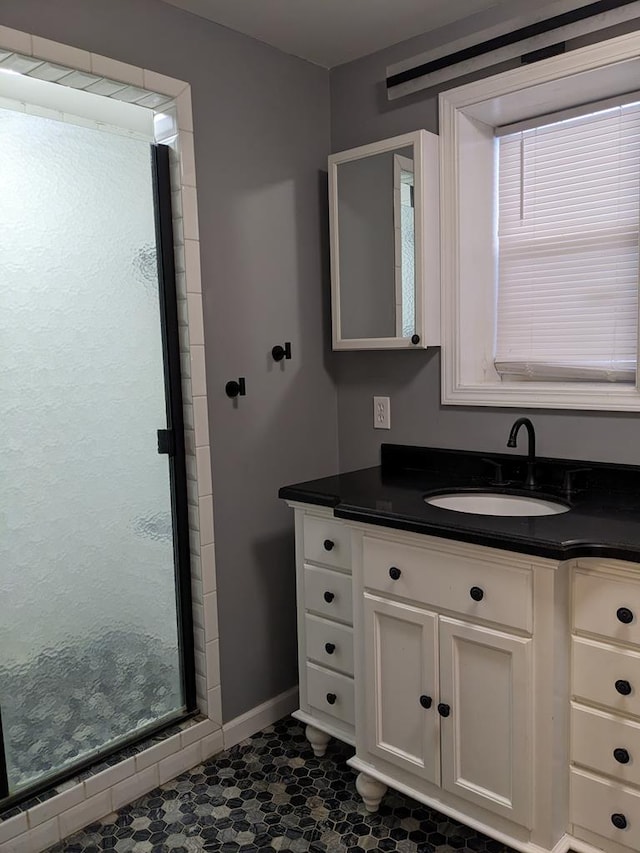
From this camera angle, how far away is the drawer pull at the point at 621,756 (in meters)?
1.62

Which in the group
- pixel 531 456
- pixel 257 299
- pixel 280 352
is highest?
pixel 257 299

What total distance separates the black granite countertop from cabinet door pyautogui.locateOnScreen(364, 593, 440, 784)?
0.26 meters

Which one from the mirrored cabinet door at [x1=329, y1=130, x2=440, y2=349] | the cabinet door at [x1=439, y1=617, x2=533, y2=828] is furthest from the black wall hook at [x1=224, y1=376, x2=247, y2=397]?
the cabinet door at [x1=439, y1=617, x2=533, y2=828]

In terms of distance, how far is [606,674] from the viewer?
1.63 metres

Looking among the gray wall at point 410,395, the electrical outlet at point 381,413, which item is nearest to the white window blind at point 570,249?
the gray wall at point 410,395

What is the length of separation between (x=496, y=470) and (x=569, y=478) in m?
0.26

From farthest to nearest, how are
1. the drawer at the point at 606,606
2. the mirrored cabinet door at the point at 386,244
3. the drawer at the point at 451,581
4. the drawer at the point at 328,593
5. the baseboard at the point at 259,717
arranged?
the baseboard at the point at 259,717
the mirrored cabinet door at the point at 386,244
the drawer at the point at 328,593
the drawer at the point at 451,581
the drawer at the point at 606,606

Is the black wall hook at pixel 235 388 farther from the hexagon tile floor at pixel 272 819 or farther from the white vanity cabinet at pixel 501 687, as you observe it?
the hexagon tile floor at pixel 272 819

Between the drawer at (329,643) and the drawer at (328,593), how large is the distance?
3 cm

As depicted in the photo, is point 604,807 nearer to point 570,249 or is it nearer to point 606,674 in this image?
point 606,674

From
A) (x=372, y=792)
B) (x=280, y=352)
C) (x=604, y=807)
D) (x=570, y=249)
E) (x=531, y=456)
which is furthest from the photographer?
(x=280, y=352)

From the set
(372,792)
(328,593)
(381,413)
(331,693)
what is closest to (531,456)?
(381,413)

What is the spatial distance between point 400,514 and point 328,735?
0.92m

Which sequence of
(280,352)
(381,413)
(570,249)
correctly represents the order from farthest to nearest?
(381,413)
(280,352)
(570,249)
